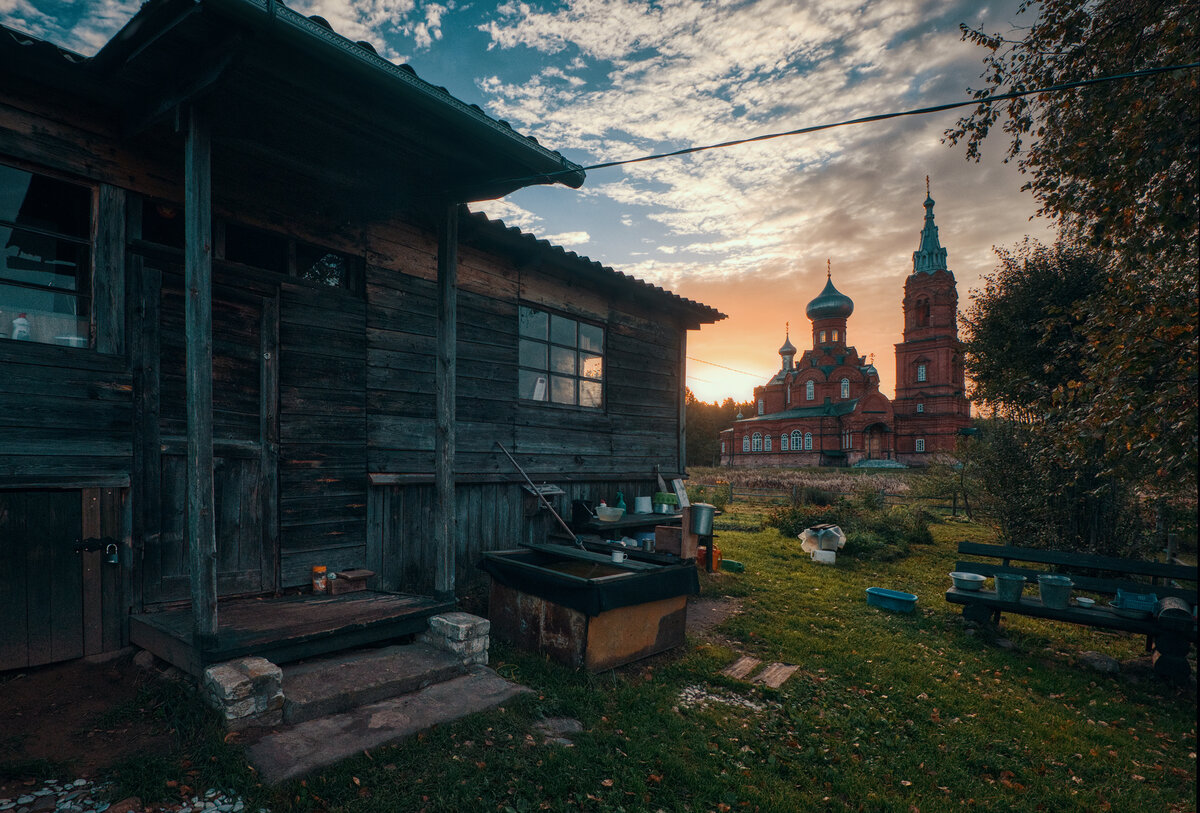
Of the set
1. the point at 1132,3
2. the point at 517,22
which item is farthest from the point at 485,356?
the point at 1132,3

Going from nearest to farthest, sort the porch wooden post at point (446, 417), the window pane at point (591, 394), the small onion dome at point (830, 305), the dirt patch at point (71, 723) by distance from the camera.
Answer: the dirt patch at point (71, 723) → the porch wooden post at point (446, 417) → the window pane at point (591, 394) → the small onion dome at point (830, 305)

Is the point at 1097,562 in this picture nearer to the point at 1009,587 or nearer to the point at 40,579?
the point at 1009,587

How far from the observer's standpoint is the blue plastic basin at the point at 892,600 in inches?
297

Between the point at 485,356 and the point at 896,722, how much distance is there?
Result: 5.60m

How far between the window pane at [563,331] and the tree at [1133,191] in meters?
5.46

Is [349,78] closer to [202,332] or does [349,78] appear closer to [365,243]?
[202,332]

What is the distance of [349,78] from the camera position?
12.0ft

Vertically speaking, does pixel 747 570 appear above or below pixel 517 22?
below

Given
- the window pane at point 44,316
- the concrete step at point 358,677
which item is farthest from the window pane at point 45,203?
the concrete step at point 358,677

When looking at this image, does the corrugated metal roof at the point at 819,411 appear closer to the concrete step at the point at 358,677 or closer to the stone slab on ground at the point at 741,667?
the stone slab on ground at the point at 741,667

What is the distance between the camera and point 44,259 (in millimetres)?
4094

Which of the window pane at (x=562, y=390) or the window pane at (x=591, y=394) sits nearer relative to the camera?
the window pane at (x=562, y=390)

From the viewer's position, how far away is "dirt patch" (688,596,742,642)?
21.1 feet

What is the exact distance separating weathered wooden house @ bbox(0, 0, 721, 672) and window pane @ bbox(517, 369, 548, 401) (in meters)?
1.17
